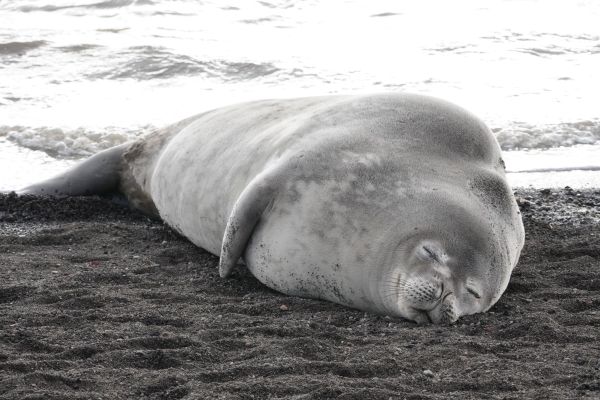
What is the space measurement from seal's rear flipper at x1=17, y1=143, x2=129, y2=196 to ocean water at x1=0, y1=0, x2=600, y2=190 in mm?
559

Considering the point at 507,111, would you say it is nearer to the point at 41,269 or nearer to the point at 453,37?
the point at 453,37

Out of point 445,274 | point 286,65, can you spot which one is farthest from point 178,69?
point 445,274

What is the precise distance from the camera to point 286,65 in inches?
484

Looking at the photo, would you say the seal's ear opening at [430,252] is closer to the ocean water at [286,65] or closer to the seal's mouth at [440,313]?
the seal's mouth at [440,313]

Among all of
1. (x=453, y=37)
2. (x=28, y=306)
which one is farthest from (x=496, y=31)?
(x=28, y=306)

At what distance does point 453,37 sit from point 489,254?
32.9ft

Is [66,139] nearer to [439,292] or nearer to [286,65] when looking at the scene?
[286,65]

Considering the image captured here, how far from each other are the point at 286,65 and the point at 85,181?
217 inches

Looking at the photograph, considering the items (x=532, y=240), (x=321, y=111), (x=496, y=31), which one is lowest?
(x=496, y=31)

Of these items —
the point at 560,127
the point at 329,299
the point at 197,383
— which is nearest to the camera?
the point at 197,383

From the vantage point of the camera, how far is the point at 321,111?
5559 millimetres

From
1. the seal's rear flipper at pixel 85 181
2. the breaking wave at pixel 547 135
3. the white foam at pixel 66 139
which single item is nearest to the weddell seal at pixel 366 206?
the seal's rear flipper at pixel 85 181

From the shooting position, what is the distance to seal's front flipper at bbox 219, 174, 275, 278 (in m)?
4.92

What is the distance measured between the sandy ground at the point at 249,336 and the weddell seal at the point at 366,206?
0.13 metres
